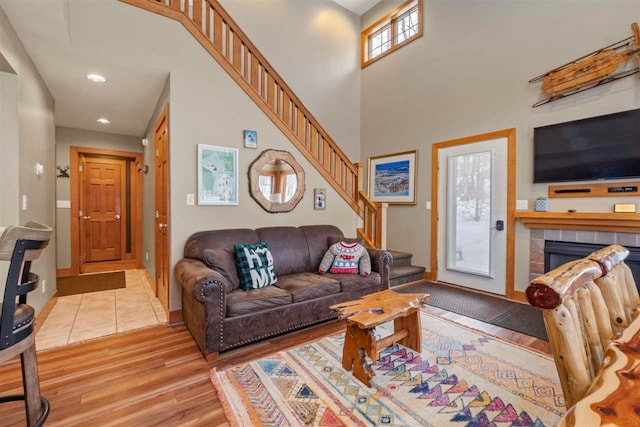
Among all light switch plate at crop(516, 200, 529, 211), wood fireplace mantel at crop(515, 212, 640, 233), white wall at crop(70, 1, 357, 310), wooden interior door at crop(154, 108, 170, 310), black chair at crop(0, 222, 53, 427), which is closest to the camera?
black chair at crop(0, 222, 53, 427)

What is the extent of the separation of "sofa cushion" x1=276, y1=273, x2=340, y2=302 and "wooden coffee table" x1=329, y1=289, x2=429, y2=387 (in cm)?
61

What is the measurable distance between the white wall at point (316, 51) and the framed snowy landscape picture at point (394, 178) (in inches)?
25.1

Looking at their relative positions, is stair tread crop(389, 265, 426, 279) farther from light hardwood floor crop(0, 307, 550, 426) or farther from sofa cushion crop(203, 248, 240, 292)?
sofa cushion crop(203, 248, 240, 292)

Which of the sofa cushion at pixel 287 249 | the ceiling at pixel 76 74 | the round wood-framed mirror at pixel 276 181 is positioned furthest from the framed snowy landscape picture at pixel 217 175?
the ceiling at pixel 76 74

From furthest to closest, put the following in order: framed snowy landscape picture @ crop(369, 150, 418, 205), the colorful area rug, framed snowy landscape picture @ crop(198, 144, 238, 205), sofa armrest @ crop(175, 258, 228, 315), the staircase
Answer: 1. framed snowy landscape picture @ crop(369, 150, 418, 205)
2. the staircase
3. framed snowy landscape picture @ crop(198, 144, 238, 205)
4. sofa armrest @ crop(175, 258, 228, 315)
5. the colorful area rug

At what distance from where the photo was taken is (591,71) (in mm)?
3064

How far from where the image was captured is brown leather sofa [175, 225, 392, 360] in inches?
89.1

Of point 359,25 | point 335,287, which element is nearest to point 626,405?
point 335,287

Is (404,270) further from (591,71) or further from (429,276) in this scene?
(591,71)

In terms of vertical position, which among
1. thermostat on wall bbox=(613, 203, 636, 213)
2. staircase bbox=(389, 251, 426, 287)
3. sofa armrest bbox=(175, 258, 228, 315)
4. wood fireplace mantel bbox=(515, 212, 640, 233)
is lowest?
staircase bbox=(389, 251, 426, 287)

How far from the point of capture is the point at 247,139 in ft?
11.1

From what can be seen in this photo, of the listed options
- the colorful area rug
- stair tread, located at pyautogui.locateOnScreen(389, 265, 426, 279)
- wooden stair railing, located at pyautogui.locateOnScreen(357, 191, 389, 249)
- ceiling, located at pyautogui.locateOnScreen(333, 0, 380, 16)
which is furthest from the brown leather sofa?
ceiling, located at pyautogui.locateOnScreen(333, 0, 380, 16)

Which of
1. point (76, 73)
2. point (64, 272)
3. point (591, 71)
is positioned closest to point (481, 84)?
point (591, 71)

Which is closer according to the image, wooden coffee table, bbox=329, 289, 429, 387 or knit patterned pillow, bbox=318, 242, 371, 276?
wooden coffee table, bbox=329, 289, 429, 387
